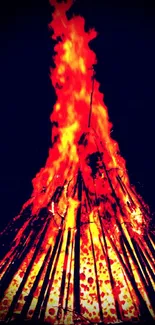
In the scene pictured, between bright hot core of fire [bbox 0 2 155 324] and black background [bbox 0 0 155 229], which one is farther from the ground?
black background [bbox 0 0 155 229]

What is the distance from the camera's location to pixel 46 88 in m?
8.77

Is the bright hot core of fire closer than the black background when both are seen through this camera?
Yes

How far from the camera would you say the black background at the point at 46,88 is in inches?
314

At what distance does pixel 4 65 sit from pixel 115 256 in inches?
274

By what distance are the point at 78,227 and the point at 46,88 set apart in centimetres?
511

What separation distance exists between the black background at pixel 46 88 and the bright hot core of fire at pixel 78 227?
2.11 feet

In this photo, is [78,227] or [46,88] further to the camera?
[46,88]

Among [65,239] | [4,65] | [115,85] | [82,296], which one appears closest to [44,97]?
[4,65]

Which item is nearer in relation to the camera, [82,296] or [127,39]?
[82,296]

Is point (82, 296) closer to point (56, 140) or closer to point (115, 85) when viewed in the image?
point (56, 140)

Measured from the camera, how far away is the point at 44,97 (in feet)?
29.0

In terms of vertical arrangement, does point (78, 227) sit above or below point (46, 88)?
below

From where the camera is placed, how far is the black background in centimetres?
798

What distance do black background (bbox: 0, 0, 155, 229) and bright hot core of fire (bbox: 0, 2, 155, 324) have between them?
64 cm
